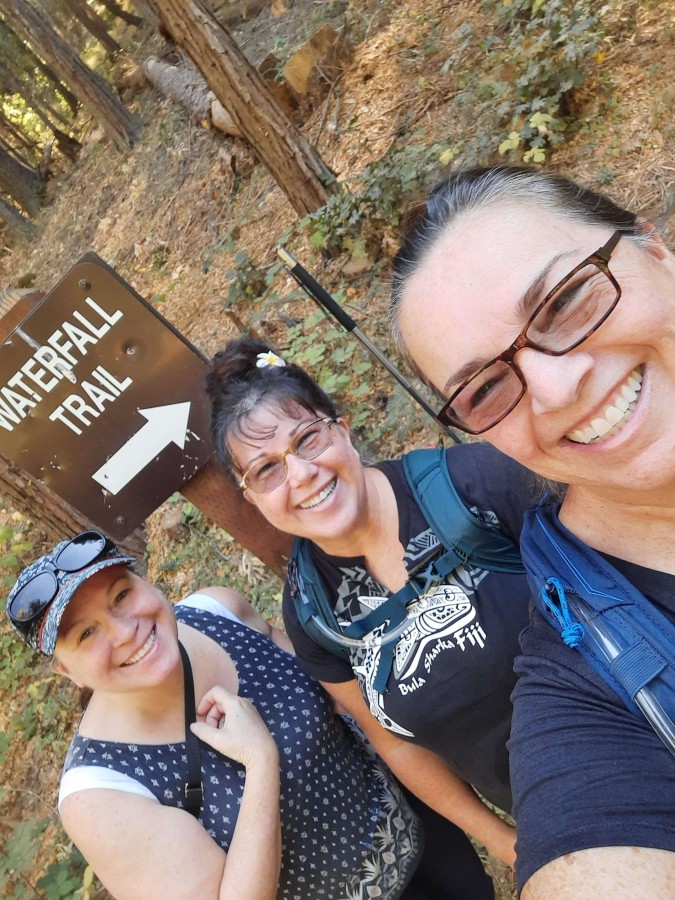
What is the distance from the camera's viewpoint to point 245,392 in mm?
2010

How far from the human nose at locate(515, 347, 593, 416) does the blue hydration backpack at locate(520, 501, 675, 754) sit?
0.33 metres

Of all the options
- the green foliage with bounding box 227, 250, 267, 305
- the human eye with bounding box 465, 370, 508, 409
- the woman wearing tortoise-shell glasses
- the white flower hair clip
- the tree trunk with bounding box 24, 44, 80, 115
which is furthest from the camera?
the tree trunk with bounding box 24, 44, 80, 115

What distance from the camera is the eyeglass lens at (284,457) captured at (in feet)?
6.26

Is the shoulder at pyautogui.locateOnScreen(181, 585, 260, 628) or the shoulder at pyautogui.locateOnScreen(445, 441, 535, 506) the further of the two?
the shoulder at pyautogui.locateOnScreen(181, 585, 260, 628)

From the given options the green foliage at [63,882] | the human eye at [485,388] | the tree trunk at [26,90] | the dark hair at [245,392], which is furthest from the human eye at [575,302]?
the tree trunk at [26,90]

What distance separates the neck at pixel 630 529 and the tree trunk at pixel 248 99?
485 cm

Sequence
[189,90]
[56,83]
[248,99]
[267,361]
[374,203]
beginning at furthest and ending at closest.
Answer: [56,83]
[189,90]
[374,203]
[248,99]
[267,361]

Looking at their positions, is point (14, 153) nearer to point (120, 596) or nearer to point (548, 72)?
point (548, 72)

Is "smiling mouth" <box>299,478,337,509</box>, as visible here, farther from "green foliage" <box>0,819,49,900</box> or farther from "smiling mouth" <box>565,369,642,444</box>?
"green foliage" <box>0,819,49,900</box>

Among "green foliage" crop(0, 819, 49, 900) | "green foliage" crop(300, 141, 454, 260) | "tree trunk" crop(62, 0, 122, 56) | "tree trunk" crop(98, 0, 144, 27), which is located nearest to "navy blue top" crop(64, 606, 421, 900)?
"green foliage" crop(0, 819, 49, 900)

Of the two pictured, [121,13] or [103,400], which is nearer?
[103,400]

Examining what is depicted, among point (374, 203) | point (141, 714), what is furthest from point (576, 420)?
point (374, 203)

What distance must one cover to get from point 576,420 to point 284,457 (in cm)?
99

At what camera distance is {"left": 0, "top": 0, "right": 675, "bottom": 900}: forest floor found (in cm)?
447
